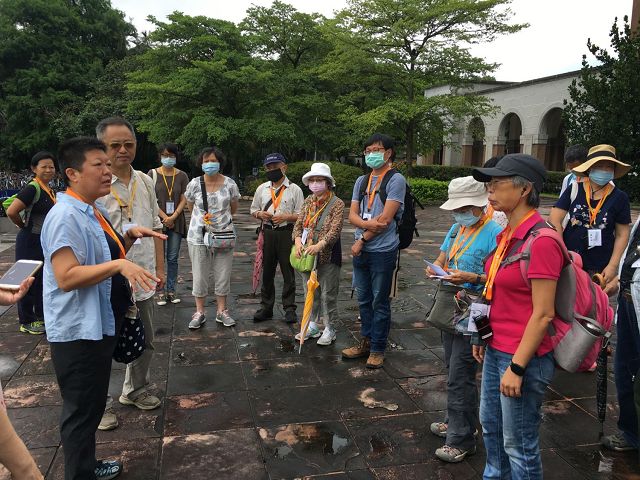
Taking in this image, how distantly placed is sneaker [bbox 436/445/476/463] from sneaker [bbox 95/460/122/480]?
6.04ft

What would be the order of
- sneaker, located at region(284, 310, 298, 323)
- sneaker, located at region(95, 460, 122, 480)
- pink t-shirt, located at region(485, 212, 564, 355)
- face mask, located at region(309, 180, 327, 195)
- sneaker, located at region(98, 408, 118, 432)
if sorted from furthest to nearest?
sneaker, located at region(284, 310, 298, 323), face mask, located at region(309, 180, 327, 195), sneaker, located at region(98, 408, 118, 432), sneaker, located at region(95, 460, 122, 480), pink t-shirt, located at region(485, 212, 564, 355)

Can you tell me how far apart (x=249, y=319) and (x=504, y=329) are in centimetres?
380

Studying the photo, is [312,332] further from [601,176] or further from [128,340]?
[601,176]

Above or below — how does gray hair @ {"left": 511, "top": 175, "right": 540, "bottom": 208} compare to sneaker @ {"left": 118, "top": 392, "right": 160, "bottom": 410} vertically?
above

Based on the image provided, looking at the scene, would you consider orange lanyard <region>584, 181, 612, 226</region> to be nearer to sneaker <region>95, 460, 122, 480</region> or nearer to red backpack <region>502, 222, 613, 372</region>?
red backpack <region>502, 222, 613, 372</region>

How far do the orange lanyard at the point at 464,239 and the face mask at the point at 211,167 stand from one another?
9.73 feet

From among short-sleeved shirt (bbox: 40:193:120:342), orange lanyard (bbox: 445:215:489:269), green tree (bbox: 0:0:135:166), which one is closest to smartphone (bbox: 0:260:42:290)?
short-sleeved shirt (bbox: 40:193:120:342)

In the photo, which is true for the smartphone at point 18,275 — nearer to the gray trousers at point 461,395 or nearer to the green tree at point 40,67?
the gray trousers at point 461,395

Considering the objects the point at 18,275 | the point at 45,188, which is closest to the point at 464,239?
the point at 18,275

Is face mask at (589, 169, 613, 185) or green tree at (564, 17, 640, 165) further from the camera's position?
green tree at (564, 17, 640, 165)

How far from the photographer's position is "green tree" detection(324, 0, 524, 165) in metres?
17.5

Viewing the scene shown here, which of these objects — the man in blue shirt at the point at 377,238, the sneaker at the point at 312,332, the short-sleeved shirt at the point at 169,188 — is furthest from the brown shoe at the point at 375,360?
the short-sleeved shirt at the point at 169,188

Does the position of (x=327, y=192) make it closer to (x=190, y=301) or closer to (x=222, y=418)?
(x=222, y=418)

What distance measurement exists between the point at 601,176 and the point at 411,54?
639 inches
